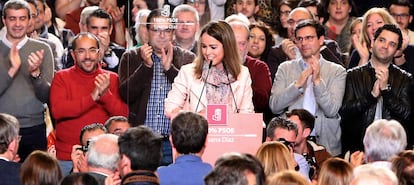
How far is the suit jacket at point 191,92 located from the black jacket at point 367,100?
5.02 ft

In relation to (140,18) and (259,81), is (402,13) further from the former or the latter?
(140,18)

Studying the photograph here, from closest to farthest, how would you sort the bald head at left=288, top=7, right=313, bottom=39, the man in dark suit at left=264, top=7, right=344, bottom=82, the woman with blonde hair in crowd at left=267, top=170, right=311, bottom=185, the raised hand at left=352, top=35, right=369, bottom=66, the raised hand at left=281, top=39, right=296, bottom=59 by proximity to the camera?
1. the woman with blonde hair in crowd at left=267, top=170, right=311, bottom=185
2. the raised hand at left=352, top=35, right=369, bottom=66
3. the man in dark suit at left=264, top=7, right=344, bottom=82
4. the raised hand at left=281, top=39, right=296, bottom=59
5. the bald head at left=288, top=7, right=313, bottom=39

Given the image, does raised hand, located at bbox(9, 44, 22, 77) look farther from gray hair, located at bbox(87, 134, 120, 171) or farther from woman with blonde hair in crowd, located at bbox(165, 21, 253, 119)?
gray hair, located at bbox(87, 134, 120, 171)

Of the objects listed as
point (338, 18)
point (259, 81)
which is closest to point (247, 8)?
point (338, 18)

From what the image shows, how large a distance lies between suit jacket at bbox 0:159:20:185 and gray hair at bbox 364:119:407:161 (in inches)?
103

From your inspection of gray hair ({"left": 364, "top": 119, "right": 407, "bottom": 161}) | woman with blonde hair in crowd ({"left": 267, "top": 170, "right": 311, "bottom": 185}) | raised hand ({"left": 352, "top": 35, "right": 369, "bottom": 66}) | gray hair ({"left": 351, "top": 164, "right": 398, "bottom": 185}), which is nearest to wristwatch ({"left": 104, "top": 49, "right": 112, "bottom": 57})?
raised hand ({"left": 352, "top": 35, "right": 369, "bottom": 66})

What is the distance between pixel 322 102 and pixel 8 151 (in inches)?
122

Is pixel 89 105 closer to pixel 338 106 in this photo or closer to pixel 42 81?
pixel 42 81

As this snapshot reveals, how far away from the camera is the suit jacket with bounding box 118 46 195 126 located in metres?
10.4

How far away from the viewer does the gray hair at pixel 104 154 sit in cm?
860

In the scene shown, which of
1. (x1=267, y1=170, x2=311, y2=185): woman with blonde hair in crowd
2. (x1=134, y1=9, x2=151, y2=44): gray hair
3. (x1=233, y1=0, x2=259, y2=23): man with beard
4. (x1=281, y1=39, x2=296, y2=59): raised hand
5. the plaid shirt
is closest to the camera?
(x1=267, y1=170, x2=311, y2=185): woman with blonde hair in crowd

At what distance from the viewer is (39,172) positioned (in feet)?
27.6

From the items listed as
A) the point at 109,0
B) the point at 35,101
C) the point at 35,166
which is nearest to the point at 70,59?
the point at 35,101

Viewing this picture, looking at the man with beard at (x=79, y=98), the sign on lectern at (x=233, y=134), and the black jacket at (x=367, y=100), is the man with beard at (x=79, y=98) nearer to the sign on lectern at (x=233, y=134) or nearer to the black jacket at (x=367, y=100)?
the sign on lectern at (x=233, y=134)
